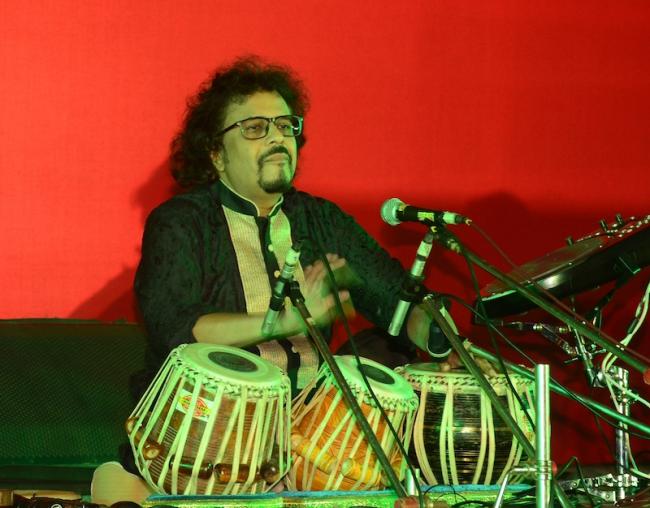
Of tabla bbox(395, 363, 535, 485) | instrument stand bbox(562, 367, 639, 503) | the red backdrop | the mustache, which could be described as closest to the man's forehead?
the mustache

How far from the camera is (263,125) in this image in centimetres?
322

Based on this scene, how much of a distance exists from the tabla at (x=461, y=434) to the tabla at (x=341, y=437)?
184 millimetres

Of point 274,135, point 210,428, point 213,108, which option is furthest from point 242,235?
point 210,428

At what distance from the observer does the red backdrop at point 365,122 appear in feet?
11.7

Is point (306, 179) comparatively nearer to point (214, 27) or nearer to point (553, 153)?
point (214, 27)

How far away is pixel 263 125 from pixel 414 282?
1.14 meters

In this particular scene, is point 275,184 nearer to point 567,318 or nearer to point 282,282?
point 282,282

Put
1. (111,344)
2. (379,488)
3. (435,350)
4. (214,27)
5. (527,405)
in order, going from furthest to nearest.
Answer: (214,27), (111,344), (527,405), (379,488), (435,350)

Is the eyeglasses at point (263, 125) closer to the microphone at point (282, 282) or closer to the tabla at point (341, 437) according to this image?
the tabla at point (341, 437)

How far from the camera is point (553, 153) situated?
427cm

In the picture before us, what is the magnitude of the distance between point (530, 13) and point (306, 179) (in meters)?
1.22

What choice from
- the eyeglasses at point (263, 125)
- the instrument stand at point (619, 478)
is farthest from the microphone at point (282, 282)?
the instrument stand at point (619, 478)

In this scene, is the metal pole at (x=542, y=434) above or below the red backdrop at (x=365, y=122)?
below

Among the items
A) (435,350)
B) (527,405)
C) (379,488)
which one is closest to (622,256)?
(527,405)
